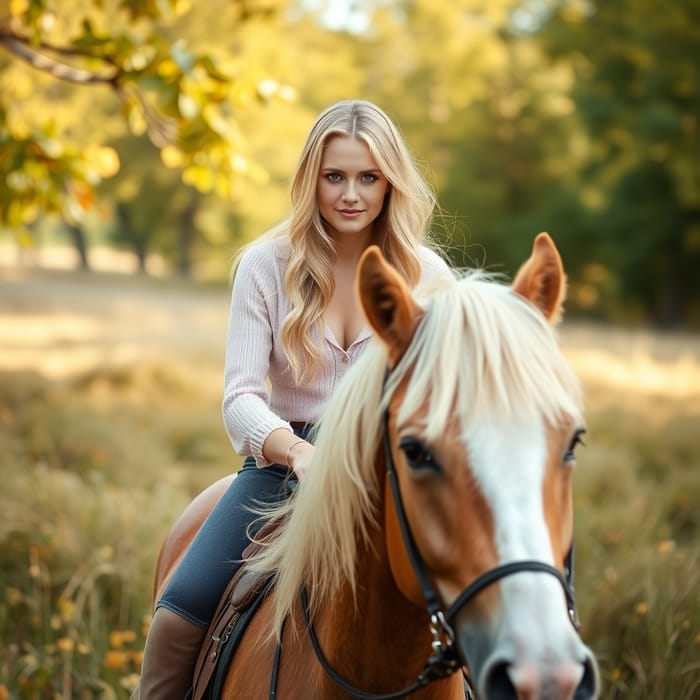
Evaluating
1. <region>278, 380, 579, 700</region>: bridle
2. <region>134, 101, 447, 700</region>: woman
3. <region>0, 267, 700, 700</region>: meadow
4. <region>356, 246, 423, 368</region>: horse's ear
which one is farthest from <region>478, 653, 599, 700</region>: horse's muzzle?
<region>0, 267, 700, 700</region>: meadow

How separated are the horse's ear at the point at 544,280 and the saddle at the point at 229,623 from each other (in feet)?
3.25

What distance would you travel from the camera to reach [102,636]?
176 inches

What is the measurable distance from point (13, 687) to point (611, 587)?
295 cm

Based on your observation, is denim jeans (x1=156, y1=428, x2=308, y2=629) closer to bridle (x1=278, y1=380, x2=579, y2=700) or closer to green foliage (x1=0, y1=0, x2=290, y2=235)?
bridle (x1=278, y1=380, x2=579, y2=700)

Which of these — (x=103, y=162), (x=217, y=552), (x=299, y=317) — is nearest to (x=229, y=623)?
(x=217, y=552)

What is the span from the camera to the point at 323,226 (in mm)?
2756

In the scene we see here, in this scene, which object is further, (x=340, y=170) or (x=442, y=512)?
(x=340, y=170)

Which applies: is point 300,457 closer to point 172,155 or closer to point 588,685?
point 588,685

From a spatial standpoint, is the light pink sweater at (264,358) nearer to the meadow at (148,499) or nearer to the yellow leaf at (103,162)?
the meadow at (148,499)

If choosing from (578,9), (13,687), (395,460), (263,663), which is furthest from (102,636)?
(578,9)

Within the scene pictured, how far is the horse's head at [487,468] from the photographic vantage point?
1.53 metres

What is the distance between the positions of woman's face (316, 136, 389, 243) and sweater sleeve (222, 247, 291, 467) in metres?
0.24

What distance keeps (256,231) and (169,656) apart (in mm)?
35905

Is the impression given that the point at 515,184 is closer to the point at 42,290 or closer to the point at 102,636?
the point at 42,290
